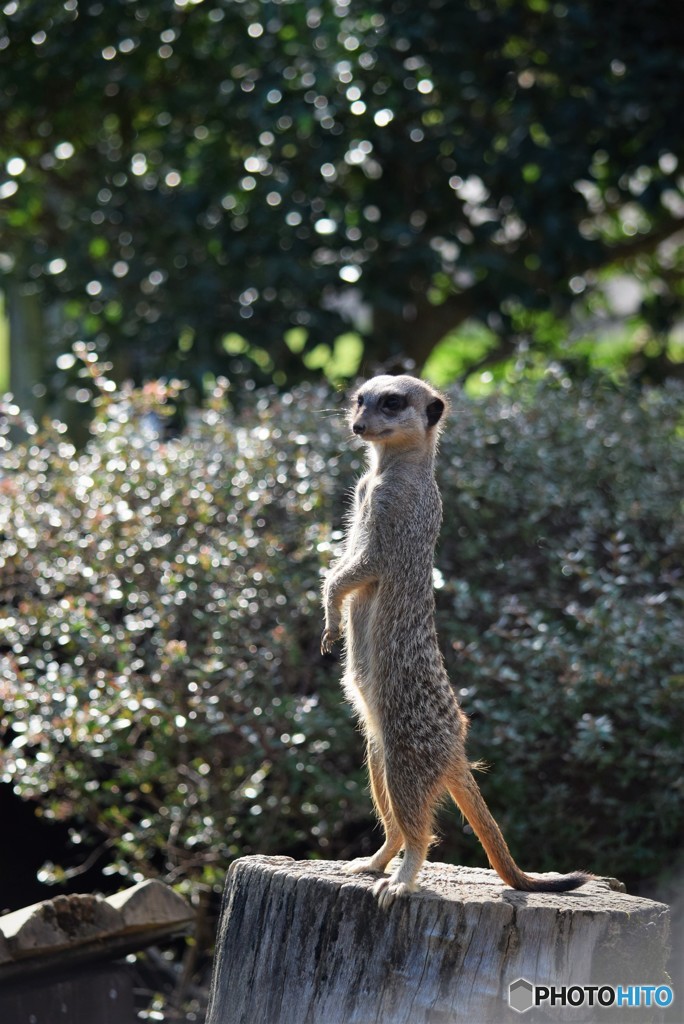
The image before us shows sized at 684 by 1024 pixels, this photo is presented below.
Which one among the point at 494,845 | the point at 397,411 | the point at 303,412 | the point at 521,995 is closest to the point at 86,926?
the point at 494,845

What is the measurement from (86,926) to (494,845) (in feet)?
4.18

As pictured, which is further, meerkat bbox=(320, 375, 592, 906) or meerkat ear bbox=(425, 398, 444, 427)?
meerkat ear bbox=(425, 398, 444, 427)

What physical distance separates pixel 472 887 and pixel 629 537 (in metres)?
2.25

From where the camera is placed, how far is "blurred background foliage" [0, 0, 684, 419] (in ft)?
22.7

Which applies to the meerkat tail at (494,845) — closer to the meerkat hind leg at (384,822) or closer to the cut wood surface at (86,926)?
the meerkat hind leg at (384,822)

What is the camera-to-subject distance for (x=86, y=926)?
3527mm

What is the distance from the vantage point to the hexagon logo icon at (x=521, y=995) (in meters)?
2.72

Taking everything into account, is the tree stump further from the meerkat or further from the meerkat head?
the meerkat head

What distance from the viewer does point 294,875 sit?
300 centimetres

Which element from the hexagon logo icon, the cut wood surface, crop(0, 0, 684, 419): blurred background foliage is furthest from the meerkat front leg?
crop(0, 0, 684, 419): blurred background foliage

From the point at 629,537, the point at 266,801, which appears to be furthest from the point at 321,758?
the point at 629,537

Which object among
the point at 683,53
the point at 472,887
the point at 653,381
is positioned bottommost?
the point at 472,887

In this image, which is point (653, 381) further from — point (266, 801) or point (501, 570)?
point (266, 801)

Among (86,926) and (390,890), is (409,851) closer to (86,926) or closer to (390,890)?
(390,890)
